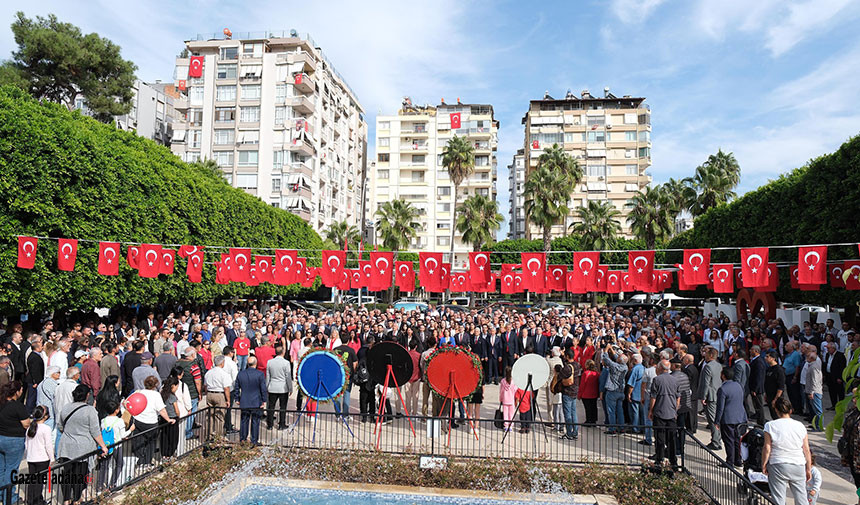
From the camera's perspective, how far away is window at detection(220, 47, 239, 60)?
2156 inches

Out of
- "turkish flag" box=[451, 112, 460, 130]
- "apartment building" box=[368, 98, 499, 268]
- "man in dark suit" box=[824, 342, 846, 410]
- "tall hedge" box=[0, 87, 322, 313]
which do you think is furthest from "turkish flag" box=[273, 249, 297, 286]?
"turkish flag" box=[451, 112, 460, 130]

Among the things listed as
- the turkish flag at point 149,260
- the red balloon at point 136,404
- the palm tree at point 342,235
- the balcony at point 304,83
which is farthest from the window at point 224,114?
the red balloon at point 136,404

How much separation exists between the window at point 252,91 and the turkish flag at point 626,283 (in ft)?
151

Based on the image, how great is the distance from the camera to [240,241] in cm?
3044

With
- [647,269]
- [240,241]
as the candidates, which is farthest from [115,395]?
[240,241]

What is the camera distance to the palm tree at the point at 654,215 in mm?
44094

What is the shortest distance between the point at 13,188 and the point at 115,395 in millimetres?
10698

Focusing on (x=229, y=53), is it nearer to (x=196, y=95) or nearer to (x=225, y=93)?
(x=225, y=93)

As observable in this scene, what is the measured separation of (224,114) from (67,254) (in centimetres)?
4326

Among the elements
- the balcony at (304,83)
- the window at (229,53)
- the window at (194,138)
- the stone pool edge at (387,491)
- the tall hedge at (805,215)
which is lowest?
the stone pool edge at (387,491)

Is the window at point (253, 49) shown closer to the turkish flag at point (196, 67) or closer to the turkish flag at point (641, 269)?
the turkish flag at point (196, 67)

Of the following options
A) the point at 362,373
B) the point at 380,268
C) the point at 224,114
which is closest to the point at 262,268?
the point at 380,268

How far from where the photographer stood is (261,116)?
53750 mm

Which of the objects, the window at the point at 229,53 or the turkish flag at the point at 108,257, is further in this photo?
the window at the point at 229,53
